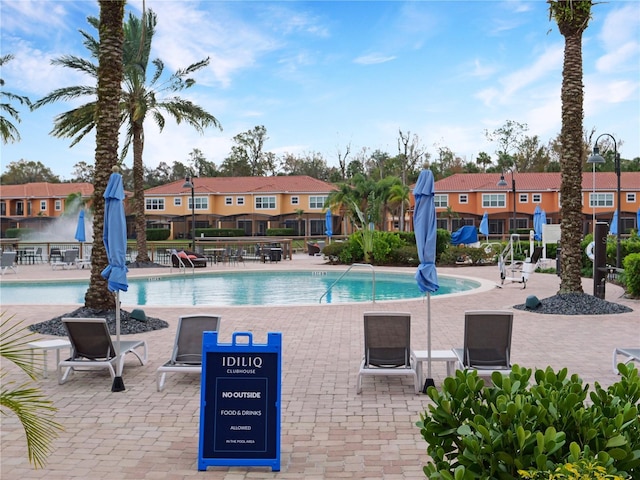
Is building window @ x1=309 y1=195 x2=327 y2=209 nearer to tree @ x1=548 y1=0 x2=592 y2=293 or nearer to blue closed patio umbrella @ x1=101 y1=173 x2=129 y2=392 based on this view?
tree @ x1=548 y1=0 x2=592 y2=293

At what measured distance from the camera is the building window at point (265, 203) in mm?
55312

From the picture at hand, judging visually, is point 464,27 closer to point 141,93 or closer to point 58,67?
point 141,93

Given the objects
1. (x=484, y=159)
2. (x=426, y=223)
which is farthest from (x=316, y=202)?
(x=426, y=223)

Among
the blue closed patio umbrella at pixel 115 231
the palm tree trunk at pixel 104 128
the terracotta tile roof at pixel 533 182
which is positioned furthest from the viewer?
the terracotta tile roof at pixel 533 182

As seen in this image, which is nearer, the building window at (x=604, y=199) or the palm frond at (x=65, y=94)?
the palm frond at (x=65, y=94)

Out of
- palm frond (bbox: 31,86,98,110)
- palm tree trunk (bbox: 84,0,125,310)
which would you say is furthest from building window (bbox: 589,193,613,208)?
palm tree trunk (bbox: 84,0,125,310)

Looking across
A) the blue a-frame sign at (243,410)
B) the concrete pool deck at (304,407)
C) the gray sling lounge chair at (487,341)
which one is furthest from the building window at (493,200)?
the blue a-frame sign at (243,410)

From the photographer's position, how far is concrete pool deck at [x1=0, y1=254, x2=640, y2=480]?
4488 millimetres

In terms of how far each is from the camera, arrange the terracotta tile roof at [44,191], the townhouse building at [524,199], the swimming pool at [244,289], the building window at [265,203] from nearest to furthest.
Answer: the swimming pool at [244,289] → the townhouse building at [524,199] → the building window at [265,203] → the terracotta tile roof at [44,191]

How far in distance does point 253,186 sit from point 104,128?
46457 millimetres

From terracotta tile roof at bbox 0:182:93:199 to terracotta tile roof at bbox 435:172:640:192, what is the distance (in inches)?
1445

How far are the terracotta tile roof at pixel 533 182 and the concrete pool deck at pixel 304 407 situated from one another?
42783mm

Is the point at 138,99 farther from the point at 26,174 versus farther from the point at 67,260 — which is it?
the point at 26,174

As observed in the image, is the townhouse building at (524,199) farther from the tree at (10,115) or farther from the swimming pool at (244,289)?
the tree at (10,115)
